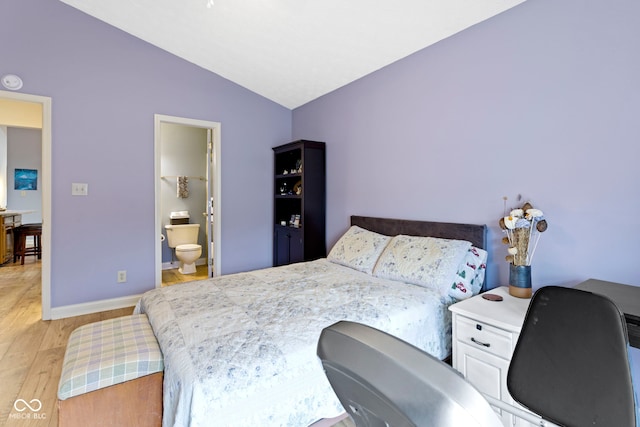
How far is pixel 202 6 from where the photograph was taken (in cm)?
268

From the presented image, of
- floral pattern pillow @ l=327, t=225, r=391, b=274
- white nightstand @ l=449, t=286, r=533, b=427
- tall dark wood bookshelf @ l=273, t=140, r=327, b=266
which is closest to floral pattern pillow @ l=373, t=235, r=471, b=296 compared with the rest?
floral pattern pillow @ l=327, t=225, r=391, b=274

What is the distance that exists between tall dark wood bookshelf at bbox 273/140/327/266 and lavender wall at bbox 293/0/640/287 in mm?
875

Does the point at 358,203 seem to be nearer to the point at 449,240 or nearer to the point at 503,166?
the point at 449,240

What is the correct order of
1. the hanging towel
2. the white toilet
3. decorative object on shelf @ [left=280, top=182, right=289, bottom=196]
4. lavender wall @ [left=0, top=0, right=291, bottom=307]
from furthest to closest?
the hanging towel → the white toilet → decorative object on shelf @ [left=280, top=182, right=289, bottom=196] → lavender wall @ [left=0, top=0, right=291, bottom=307]

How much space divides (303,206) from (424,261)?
174 centimetres

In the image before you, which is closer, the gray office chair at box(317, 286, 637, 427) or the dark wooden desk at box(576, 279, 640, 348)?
the gray office chair at box(317, 286, 637, 427)

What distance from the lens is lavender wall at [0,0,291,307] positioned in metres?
3.00

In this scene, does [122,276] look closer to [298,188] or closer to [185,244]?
[185,244]

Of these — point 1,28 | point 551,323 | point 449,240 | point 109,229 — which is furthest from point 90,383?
point 1,28

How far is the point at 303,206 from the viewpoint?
3688 millimetres

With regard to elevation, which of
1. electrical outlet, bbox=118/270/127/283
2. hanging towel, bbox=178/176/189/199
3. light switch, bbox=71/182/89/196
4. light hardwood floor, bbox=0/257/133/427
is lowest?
light hardwood floor, bbox=0/257/133/427

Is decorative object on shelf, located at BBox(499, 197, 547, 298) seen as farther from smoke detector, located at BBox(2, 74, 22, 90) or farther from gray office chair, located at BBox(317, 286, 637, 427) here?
smoke detector, located at BBox(2, 74, 22, 90)

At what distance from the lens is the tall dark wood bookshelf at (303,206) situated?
146 inches

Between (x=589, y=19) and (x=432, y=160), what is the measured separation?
4.08 ft
